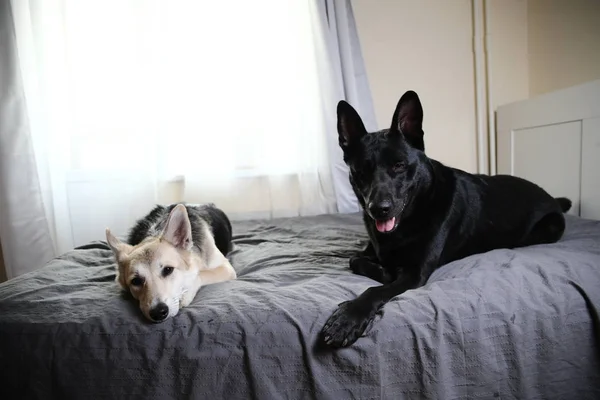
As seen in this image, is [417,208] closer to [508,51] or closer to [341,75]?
[341,75]

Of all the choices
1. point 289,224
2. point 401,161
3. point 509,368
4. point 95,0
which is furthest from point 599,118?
point 95,0

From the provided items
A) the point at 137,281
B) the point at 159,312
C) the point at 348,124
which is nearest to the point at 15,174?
the point at 137,281

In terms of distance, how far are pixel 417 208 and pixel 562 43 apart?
6.62 feet

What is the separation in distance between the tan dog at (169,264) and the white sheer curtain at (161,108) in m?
1.04

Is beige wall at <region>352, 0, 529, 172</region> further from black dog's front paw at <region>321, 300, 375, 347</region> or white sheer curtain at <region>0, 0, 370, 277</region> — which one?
black dog's front paw at <region>321, 300, 375, 347</region>

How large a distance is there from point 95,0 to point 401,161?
2384 mm

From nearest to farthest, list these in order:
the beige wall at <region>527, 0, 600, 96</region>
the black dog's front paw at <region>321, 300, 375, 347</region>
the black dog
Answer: the black dog's front paw at <region>321, 300, 375, 347</region>, the black dog, the beige wall at <region>527, 0, 600, 96</region>

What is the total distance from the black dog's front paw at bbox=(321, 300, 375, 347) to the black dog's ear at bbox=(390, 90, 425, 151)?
0.69 metres

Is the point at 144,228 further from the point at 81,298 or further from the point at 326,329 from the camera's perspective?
the point at 326,329

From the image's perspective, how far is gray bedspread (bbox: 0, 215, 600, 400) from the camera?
3.04ft

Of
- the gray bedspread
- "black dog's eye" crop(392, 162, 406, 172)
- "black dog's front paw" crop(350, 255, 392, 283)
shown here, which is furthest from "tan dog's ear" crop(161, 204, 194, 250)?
"black dog's eye" crop(392, 162, 406, 172)

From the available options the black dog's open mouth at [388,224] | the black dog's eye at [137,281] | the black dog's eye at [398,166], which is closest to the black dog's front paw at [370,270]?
the black dog's open mouth at [388,224]

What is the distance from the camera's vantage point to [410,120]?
1.39 meters

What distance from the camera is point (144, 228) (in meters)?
1.67
